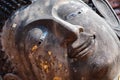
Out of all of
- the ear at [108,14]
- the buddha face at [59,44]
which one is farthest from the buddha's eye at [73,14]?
the ear at [108,14]

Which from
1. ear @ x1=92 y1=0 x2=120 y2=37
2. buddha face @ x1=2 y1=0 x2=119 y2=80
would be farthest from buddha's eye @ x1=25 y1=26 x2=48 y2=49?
ear @ x1=92 y1=0 x2=120 y2=37

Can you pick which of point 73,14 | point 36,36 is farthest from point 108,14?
point 36,36

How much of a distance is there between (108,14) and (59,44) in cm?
32

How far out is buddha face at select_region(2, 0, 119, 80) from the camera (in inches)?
38.1

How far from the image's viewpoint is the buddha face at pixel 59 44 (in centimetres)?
97

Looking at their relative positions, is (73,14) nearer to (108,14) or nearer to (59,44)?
(59,44)

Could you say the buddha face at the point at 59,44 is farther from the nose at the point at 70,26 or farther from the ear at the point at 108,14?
the ear at the point at 108,14

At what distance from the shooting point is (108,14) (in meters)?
1.20

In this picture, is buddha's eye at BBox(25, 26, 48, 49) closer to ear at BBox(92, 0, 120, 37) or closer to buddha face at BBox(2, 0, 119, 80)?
buddha face at BBox(2, 0, 119, 80)

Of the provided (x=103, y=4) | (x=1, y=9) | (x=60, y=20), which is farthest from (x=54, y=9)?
(x=103, y=4)

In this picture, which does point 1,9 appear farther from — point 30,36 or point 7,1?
point 30,36

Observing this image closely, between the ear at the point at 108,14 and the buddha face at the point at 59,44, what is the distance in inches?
4.6

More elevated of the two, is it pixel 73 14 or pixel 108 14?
pixel 73 14

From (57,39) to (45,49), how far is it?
0.05 m
